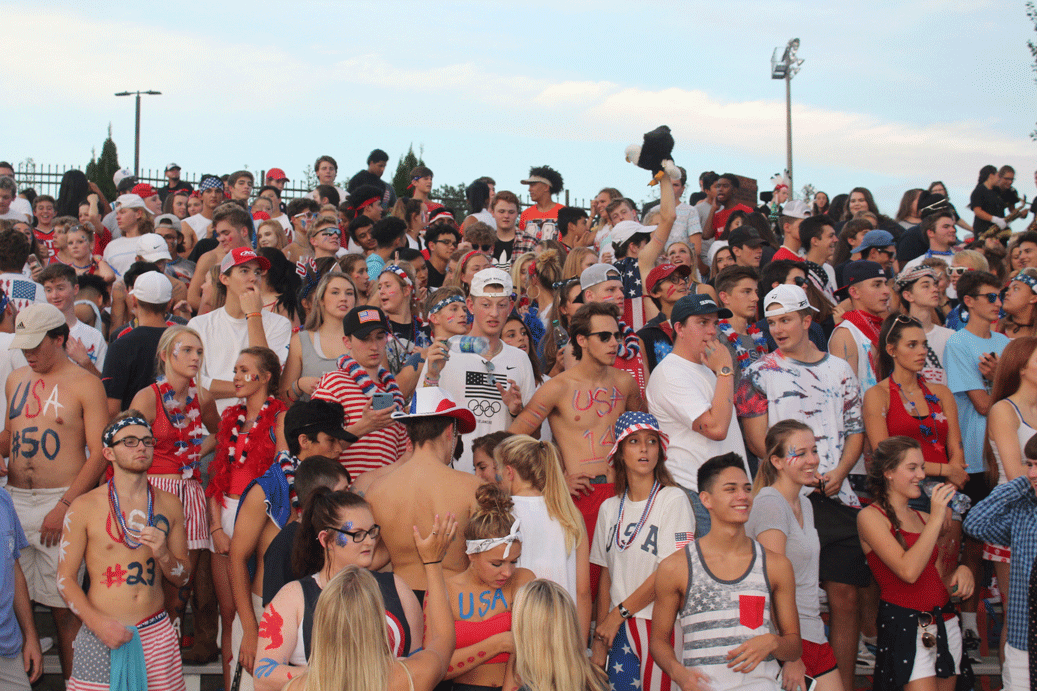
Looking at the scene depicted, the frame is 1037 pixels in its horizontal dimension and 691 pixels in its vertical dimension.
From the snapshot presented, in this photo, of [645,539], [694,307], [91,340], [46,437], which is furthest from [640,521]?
[91,340]

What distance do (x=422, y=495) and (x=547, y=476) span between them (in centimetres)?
66

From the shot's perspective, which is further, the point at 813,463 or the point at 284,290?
the point at 284,290

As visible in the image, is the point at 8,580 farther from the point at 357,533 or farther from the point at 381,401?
the point at 357,533

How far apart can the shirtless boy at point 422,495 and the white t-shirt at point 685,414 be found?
4.74 feet

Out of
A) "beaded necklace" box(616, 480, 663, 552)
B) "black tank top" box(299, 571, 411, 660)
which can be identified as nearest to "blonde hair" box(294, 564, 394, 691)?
"black tank top" box(299, 571, 411, 660)

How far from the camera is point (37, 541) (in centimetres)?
526

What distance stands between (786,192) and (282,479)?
33.1 ft

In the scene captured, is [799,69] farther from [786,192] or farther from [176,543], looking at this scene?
[176,543]

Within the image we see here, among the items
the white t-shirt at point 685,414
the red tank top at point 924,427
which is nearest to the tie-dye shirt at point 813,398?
the red tank top at point 924,427

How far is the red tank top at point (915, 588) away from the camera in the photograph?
482 cm

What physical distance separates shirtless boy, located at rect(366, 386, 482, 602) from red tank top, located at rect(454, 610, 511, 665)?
0.96ft

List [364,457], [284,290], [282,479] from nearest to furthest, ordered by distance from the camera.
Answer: [282,479] < [364,457] < [284,290]

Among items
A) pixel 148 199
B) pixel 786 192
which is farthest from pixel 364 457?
pixel 786 192

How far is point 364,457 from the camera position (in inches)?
200
